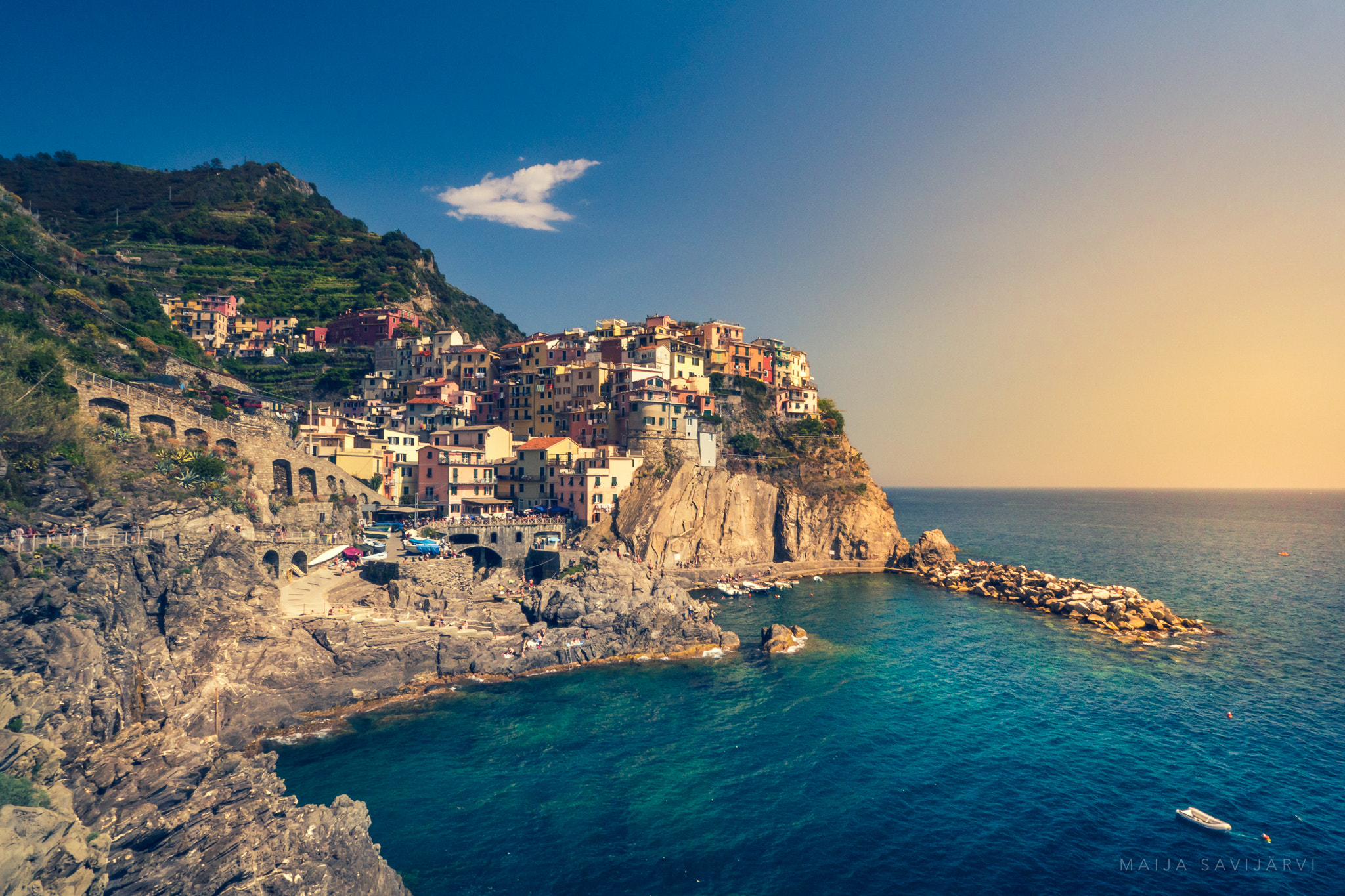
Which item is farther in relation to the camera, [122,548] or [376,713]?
[376,713]

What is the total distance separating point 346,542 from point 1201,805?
5737 centimetres

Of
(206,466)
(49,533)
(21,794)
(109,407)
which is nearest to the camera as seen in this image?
(21,794)

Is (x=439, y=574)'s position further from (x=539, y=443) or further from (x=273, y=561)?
(x=539, y=443)

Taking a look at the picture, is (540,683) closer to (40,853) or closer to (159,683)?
(159,683)

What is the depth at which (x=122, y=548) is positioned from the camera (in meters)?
33.7

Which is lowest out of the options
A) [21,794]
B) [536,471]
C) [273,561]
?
[21,794]

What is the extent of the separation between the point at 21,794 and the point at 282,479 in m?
39.8

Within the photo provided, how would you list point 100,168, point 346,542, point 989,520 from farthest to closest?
point 989,520 < point 100,168 < point 346,542

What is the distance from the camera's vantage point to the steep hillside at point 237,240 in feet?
371

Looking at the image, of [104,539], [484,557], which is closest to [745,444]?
[484,557]

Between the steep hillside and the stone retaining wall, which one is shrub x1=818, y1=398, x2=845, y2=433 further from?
the steep hillside

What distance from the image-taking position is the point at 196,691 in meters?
32.9

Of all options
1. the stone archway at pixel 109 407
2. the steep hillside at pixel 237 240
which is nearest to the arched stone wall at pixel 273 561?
the stone archway at pixel 109 407

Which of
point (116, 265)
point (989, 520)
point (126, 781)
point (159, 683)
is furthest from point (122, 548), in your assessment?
point (989, 520)
